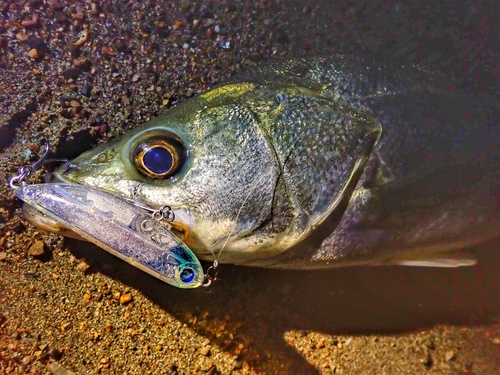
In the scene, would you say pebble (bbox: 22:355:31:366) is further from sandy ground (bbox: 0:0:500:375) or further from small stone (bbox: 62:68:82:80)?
small stone (bbox: 62:68:82:80)

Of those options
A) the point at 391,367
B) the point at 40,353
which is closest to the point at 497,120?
the point at 391,367

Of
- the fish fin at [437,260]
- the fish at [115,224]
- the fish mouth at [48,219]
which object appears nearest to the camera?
the fish at [115,224]

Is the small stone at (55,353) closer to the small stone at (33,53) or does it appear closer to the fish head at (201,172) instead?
the fish head at (201,172)

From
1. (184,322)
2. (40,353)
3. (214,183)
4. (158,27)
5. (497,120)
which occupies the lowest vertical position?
(40,353)

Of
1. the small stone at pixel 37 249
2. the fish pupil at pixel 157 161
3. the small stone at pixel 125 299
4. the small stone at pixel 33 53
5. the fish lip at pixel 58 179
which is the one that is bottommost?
the small stone at pixel 125 299

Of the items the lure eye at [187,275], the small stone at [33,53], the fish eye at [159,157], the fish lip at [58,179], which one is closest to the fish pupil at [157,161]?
the fish eye at [159,157]

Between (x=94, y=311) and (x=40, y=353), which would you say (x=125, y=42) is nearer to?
(x=94, y=311)

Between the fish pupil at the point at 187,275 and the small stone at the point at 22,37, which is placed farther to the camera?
the small stone at the point at 22,37
